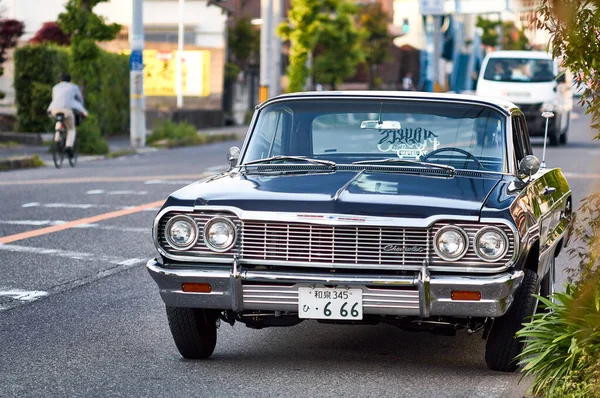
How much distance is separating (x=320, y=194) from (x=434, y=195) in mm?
578

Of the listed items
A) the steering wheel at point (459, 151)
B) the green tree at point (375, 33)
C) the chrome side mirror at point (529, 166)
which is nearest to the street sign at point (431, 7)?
the green tree at point (375, 33)

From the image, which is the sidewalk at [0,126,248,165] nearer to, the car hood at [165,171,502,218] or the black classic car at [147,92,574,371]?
the car hood at [165,171,502,218]

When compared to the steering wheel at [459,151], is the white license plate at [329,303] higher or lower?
lower

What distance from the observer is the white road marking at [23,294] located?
887cm

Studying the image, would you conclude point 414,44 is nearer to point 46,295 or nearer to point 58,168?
point 58,168

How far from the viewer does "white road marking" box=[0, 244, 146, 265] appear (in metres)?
10.8

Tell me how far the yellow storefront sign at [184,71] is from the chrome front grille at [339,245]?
39439 millimetres

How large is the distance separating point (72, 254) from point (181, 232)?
511 cm

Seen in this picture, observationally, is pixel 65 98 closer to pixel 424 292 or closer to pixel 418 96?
pixel 418 96

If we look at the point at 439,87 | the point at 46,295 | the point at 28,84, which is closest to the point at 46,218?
the point at 46,295

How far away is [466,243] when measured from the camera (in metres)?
5.98

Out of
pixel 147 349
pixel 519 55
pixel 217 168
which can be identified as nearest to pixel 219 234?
pixel 147 349

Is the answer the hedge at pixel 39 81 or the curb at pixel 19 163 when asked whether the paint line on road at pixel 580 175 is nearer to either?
the curb at pixel 19 163

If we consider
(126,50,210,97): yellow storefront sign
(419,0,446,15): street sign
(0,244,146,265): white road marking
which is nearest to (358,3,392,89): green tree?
(419,0,446,15): street sign
